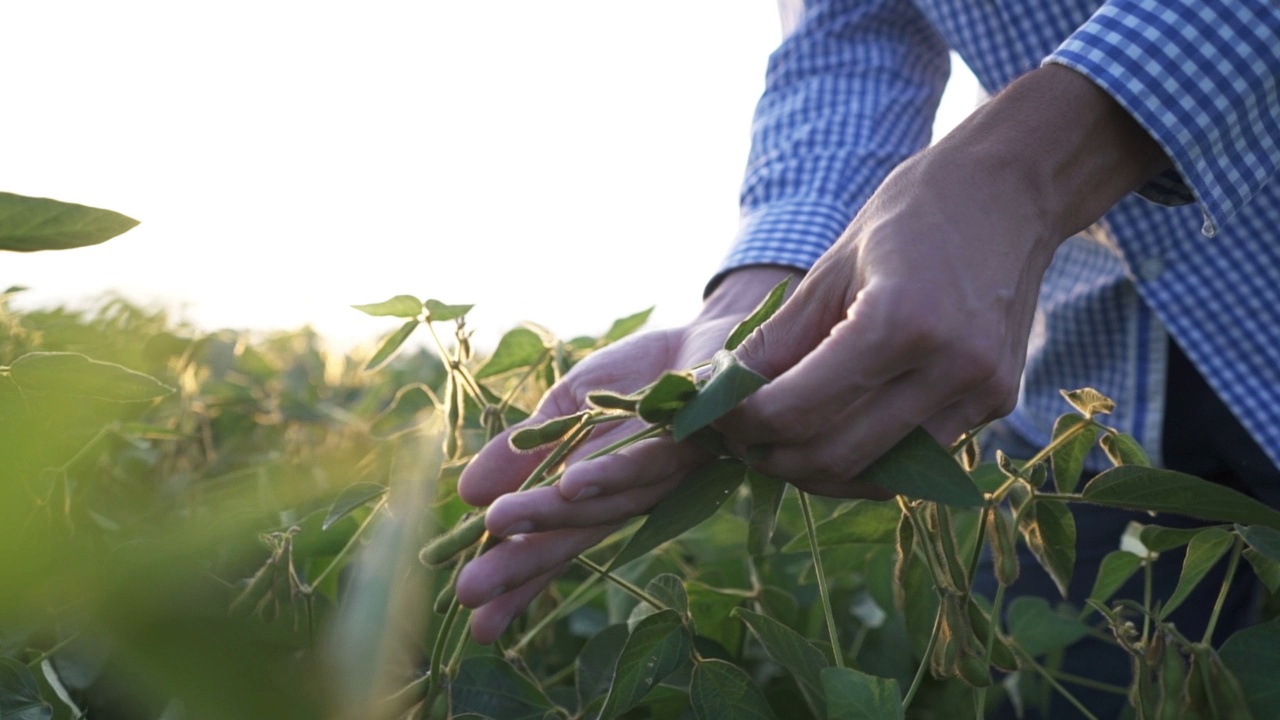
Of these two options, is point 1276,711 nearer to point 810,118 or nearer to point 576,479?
point 576,479

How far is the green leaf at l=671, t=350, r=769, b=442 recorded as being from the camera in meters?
0.57

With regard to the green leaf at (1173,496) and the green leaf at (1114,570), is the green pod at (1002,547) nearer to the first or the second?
the green leaf at (1173,496)

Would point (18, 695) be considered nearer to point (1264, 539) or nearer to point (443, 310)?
point (443, 310)

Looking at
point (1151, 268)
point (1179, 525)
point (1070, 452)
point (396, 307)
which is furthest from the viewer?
point (1179, 525)

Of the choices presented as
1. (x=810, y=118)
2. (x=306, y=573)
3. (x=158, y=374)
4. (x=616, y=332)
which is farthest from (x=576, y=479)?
(x=158, y=374)

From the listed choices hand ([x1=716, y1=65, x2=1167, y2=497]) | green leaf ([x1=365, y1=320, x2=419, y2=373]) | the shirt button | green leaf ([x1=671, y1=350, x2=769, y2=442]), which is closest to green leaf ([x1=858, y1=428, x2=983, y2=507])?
hand ([x1=716, y1=65, x2=1167, y2=497])

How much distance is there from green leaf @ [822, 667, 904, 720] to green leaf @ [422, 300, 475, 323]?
417 millimetres

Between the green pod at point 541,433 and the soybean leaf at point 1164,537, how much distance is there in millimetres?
407

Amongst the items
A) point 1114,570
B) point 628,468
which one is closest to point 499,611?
point 628,468

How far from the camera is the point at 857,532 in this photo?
86 centimetres

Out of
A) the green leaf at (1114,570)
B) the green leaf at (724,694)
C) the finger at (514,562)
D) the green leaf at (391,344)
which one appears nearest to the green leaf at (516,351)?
the green leaf at (391,344)

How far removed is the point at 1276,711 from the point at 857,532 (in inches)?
11.9

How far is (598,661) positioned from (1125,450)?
1.37ft

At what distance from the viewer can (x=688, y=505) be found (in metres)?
0.68
